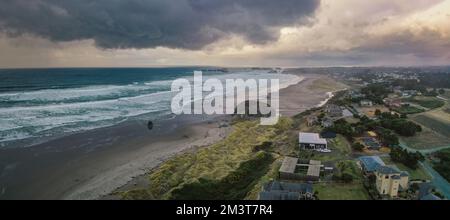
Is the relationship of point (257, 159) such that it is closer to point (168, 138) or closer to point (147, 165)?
point (147, 165)

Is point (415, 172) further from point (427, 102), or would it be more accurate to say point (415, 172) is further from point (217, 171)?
point (427, 102)

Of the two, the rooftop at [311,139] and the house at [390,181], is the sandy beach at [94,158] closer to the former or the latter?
the rooftop at [311,139]

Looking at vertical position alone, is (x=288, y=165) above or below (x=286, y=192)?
below

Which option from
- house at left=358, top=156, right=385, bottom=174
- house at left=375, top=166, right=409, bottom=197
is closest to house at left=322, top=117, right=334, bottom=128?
house at left=358, top=156, right=385, bottom=174

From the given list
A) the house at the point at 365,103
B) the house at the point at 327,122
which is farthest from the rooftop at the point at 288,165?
the house at the point at 365,103

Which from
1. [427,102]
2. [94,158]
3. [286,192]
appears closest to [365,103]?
[427,102]
